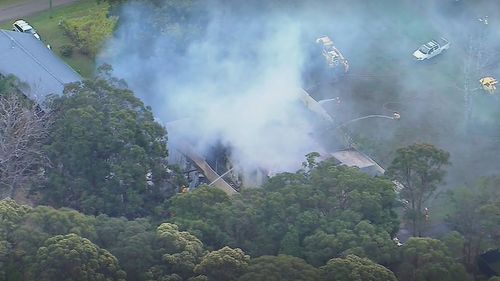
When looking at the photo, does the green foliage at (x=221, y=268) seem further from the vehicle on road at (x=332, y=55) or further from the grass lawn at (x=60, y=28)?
the grass lawn at (x=60, y=28)

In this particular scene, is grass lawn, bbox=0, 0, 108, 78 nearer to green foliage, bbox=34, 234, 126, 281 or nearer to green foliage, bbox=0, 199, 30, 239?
green foliage, bbox=0, 199, 30, 239

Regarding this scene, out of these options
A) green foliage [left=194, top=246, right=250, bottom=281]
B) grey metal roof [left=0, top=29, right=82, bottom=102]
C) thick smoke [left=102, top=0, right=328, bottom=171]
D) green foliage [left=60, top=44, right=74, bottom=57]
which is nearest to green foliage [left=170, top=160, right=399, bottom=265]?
green foliage [left=194, top=246, right=250, bottom=281]

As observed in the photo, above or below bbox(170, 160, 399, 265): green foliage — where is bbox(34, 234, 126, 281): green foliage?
below

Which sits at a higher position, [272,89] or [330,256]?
[272,89]

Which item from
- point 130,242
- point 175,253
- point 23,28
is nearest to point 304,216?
point 175,253

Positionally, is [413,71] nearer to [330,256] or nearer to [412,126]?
[412,126]

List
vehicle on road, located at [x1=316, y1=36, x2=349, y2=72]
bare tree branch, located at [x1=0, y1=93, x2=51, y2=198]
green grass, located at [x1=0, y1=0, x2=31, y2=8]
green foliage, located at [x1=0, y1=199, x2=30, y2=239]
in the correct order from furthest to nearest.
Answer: green grass, located at [x1=0, y1=0, x2=31, y2=8], vehicle on road, located at [x1=316, y1=36, x2=349, y2=72], bare tree branch, located at [x1=0, y1=93, x2=51, y2=198], green foliage, located at [x1=0, y1=199, x2=30, y2=239]

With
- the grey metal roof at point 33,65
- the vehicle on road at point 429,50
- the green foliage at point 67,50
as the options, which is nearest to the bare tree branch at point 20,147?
the grey metal roof at point 33,65

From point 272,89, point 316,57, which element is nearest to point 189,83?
point 272,89
